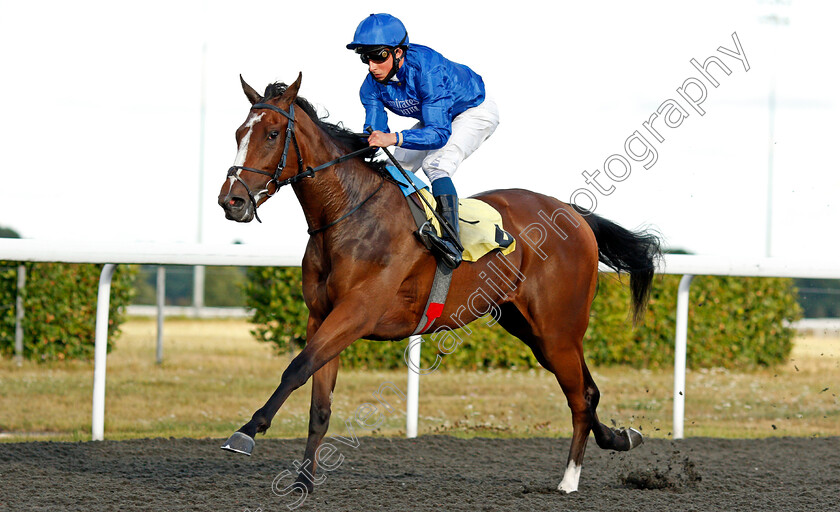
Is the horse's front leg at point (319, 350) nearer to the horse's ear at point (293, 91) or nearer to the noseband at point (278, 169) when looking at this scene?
the noseband at point (278, 169)

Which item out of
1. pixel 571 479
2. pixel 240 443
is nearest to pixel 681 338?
pixel 571 479

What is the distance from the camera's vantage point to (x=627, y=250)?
5.17 metres

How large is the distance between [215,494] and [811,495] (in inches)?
108

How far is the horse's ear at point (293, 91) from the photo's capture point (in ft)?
11.9

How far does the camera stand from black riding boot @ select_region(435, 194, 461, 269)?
4.03 meters

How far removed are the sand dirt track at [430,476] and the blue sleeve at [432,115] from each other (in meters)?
1.58

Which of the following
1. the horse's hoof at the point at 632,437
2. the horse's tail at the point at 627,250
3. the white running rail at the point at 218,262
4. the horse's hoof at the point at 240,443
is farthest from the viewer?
the horse's tail at the point at 627,250

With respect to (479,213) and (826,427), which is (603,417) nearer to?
(826,427)

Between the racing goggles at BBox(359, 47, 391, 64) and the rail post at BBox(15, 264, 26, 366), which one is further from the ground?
the racing goggles at BBox(359, 47, 391, 64)

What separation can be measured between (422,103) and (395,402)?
4.44m

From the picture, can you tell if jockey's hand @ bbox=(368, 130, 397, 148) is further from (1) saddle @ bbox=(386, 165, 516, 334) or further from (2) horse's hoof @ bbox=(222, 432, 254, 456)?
(2) horse's hoof @ bbox=(222, 432, 254, 456)

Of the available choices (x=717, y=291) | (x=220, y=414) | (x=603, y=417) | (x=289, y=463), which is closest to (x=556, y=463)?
(x=289, y=463)

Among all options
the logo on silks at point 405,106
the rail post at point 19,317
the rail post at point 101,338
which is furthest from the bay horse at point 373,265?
the rail post at point 19,317

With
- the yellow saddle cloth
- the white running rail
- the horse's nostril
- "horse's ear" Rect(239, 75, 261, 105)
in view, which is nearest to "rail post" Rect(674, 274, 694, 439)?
the white running rail
